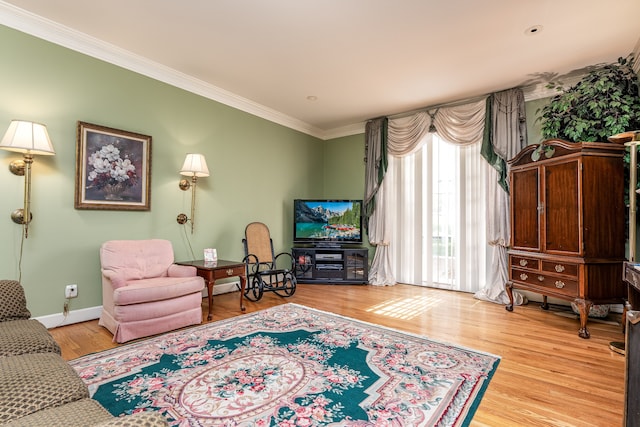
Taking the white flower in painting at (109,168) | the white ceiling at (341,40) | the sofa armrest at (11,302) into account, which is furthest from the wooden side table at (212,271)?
the white ceiling at (341,40)

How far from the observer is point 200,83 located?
4062 millimetres

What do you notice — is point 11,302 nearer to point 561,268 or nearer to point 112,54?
point 112,54

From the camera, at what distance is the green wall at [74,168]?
2.79 m

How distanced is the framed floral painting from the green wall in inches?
3.1

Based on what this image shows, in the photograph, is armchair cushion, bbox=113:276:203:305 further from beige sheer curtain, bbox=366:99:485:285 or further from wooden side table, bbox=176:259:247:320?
beige sheer curtain, bbox=366:99:485:285

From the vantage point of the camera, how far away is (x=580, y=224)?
3.02m

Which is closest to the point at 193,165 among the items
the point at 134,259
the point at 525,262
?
the point at 134,259

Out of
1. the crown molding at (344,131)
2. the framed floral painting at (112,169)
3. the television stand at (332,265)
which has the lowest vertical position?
the television stand at (332,265)

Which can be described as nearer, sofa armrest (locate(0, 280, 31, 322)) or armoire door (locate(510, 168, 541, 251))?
sofa armrest (locate(0, 280, 31, 322))

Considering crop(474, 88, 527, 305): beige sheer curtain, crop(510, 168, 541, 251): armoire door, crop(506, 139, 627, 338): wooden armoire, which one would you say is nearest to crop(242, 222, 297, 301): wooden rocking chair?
crop(474, 88, 527, 305): beige sheer curtain

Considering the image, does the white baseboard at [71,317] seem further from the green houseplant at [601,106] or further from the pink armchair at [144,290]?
the green houseplant at [601,106]

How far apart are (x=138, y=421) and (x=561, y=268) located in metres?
3.74

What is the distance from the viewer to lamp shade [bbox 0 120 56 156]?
8.22ft

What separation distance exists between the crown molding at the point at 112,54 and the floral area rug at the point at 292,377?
113 inches
